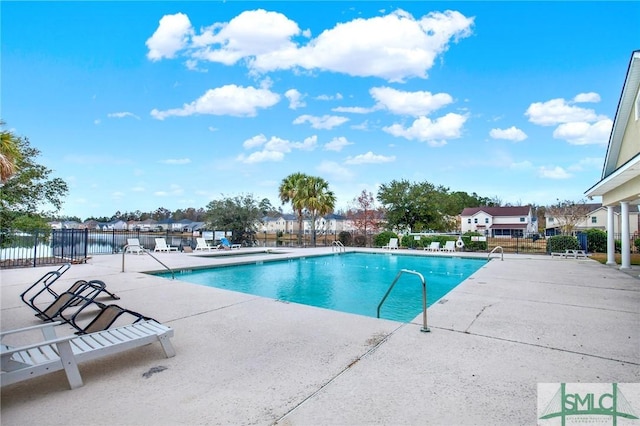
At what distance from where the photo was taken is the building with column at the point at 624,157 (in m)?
9.08

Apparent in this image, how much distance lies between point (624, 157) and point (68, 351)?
609 inches

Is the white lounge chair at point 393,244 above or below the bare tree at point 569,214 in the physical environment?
below

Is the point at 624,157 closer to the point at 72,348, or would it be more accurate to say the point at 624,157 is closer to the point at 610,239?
the point at 610,239

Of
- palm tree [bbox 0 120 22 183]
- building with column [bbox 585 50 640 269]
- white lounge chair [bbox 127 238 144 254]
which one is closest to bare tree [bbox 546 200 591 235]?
building with column [bbox 585 50 640 269]

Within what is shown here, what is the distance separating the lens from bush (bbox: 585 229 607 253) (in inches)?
745

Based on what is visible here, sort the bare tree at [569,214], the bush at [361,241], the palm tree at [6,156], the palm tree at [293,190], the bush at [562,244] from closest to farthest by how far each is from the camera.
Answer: the palm tree at [6,156] → the bush at [562,244] → the palm tree at [293,190] → the bush at [361,241] → the bare tree at [569,214]

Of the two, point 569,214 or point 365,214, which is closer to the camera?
point 365,214

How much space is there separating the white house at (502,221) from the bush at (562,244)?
3211 cm

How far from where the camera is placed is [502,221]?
50250 millimetres

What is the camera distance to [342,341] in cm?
426

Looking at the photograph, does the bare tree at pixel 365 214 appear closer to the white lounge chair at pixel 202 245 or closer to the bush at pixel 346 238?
the bush at pixel 346 238

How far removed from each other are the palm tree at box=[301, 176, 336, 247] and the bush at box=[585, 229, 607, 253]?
631 inches

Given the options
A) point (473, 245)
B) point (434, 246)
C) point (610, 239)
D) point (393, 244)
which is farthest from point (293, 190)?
point (610, 239)

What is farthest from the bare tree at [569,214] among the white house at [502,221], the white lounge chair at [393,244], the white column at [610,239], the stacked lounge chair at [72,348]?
the stacked lounge chair at [72,348]
